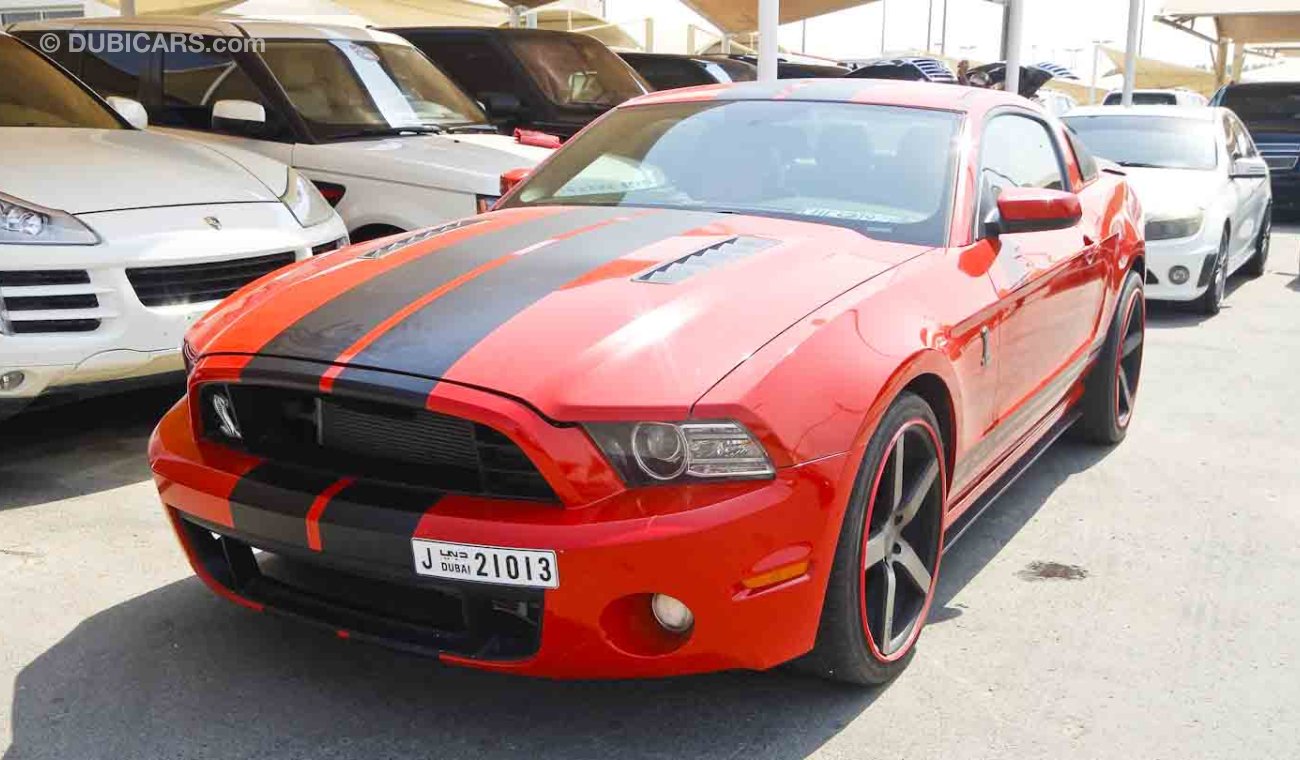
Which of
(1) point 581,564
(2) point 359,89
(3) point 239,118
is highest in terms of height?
(2) point 359,89

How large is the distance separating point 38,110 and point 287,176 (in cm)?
133

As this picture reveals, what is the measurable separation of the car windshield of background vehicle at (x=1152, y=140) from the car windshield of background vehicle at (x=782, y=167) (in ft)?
19.5

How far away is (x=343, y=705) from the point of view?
2.86 metres

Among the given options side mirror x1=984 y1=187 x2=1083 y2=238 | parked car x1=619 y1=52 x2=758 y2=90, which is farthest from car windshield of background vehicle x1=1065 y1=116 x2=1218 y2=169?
side mirror x1=984 y1=187 x2=1083 y2=238

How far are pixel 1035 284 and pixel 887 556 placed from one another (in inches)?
48.2

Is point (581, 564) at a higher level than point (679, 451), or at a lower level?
lower

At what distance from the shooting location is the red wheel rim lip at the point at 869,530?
274cm

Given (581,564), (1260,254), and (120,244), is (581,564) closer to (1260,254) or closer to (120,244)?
(120,244)

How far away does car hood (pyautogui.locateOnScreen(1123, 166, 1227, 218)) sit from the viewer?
833cm

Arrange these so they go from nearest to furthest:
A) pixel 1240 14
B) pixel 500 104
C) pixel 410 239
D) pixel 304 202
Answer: pixel 410 239 < pixel 304 202 < pixel 500 104 < pixel 1240 14

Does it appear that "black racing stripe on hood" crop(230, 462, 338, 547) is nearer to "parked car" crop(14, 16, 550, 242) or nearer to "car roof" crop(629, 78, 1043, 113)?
"car roof" crop(629, 78, 1043, 113)

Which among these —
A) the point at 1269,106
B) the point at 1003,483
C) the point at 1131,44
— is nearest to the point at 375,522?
the point at 1003,483

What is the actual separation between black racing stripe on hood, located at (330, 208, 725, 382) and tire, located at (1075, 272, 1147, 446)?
7.07 ft

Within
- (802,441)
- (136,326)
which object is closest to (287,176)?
(136,326)
